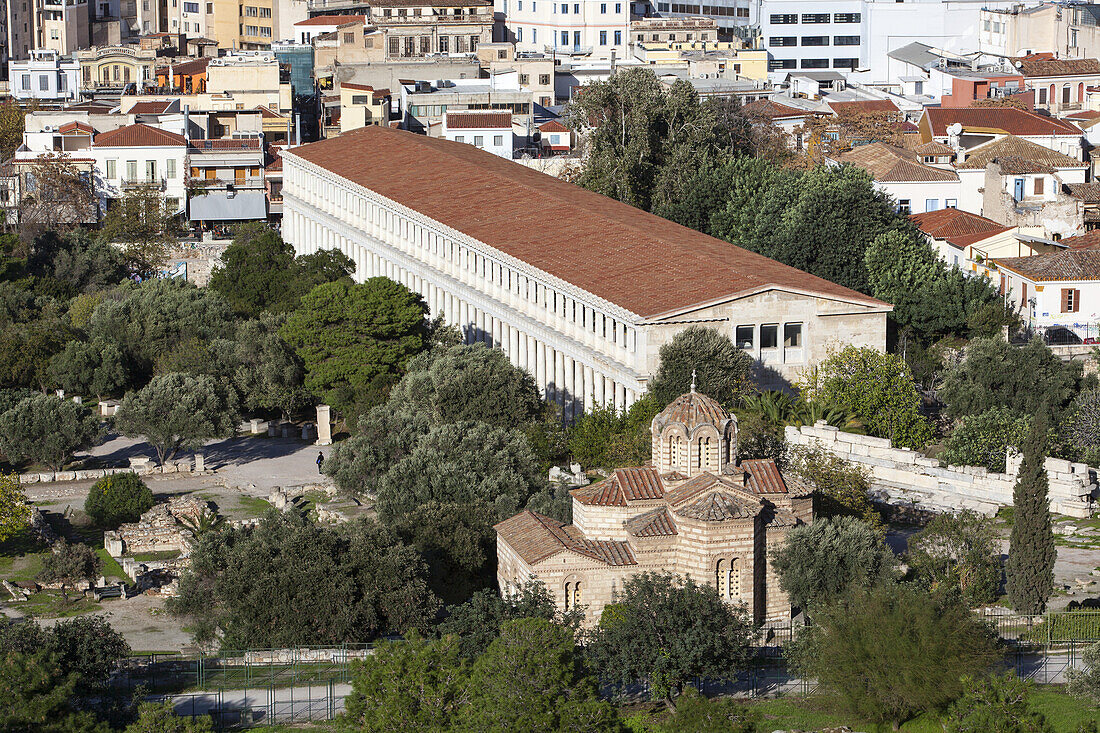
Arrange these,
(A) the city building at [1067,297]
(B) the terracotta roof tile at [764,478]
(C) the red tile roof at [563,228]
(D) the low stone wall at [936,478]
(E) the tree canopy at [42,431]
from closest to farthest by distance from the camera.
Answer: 1. (B) the terracotta roof tile at [764,478]
2. (D) the low stone wall at [936,478]
3. (E) the tree canopy at [42,431]
4. (C) the red tile roof at [563,228]
5. (A) the city building at [1067,297]

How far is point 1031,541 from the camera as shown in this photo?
56.8 m

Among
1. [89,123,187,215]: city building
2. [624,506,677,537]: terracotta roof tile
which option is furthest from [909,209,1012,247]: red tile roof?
[89,123,187,215]: city building

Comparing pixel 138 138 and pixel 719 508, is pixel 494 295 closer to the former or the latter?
pixel 719 508

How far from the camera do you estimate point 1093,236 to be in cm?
9938

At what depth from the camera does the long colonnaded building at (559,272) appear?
7856cm

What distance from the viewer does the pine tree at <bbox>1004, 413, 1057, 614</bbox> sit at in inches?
2207

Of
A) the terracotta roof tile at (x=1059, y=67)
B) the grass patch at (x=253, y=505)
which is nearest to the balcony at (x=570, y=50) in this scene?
the terracotta roof tile at (x=1059, y=67)

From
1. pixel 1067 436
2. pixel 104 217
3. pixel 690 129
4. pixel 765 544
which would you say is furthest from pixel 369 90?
pixel 765 544

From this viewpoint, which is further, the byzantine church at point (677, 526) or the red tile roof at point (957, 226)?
the red tile roof at point (957, 226)

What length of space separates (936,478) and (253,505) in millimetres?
25343

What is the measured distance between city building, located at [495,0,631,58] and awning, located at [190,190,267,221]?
2506 inches

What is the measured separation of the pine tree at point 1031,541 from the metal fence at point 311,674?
3.04 feet

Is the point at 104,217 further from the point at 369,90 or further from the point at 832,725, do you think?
the point at 832,725

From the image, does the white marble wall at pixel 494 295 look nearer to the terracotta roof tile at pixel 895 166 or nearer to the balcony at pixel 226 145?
the balcony at pixel 226 145
